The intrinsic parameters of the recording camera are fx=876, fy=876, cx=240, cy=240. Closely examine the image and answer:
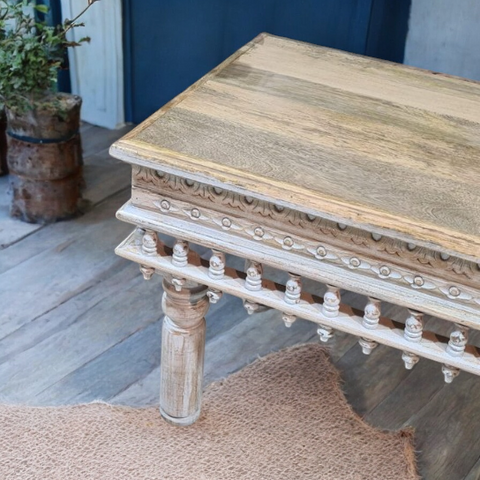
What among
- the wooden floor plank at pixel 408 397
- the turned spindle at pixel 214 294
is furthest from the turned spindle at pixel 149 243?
the wooden floor plank at pixel 408 397

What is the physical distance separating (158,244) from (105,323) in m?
0.54

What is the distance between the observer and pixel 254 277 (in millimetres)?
1232

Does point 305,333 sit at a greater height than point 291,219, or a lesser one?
lesser

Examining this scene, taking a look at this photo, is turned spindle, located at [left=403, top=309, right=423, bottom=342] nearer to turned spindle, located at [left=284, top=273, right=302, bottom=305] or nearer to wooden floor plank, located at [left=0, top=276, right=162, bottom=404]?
turned spindle, located at [left=284, top=273, right=302, bottom=305]

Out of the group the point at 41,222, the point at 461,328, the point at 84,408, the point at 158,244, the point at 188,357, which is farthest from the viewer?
the point at 41,222

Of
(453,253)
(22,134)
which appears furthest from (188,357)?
(22,134)

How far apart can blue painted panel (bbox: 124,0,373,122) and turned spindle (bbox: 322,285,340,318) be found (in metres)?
0.96

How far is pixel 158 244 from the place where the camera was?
4.22 feet

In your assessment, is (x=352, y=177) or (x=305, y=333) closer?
(x=352, y=177)

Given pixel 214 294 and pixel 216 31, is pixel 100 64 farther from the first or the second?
pixel 214 294

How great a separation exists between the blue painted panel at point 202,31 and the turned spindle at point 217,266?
3.08ft

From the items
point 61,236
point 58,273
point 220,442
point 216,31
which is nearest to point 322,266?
point 220,442

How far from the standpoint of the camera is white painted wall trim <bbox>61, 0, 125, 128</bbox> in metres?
2.25

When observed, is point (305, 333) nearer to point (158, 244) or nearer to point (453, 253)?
point (158, 244)
